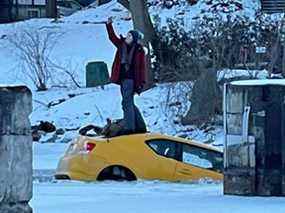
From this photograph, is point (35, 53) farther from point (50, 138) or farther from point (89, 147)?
point (89, 147)

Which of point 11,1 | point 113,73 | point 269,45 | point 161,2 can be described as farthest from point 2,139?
point 11,1

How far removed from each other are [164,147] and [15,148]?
8.19 meters

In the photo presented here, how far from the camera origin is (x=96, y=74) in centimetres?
3119

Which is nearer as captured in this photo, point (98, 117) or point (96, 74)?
point (98, 117)

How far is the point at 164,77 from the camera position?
28578 millimetres

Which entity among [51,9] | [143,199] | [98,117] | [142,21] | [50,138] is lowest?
[50,138]

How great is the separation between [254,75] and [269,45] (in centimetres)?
271

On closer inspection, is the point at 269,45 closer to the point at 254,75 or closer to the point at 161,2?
the point at 254,75

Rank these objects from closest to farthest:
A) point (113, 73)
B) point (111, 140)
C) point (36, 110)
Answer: point (111, 140) → point (113, 73) → point (36, 110)

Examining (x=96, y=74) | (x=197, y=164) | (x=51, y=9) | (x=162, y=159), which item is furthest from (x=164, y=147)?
(x=51, y=9)

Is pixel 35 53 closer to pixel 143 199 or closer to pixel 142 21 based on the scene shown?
pixel 142 21

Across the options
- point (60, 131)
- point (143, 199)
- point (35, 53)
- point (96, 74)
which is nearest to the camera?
point (143, 199)

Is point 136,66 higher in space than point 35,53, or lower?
higher

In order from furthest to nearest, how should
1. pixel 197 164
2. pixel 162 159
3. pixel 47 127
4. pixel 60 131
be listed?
pixel 47 127 < pixel 60 131 < pixel 197 164 < pixel 162 159
